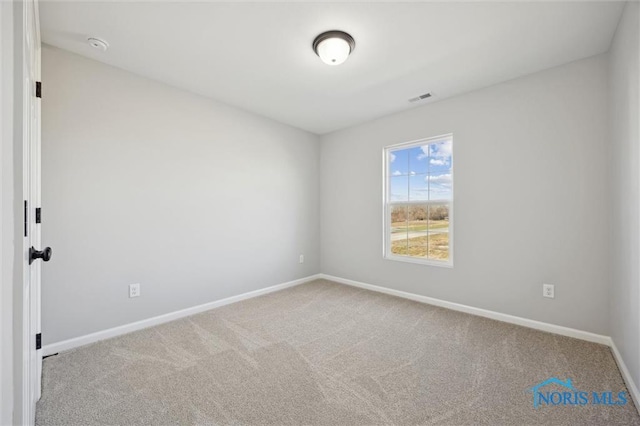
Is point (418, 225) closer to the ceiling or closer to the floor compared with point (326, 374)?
closer to the ceiling

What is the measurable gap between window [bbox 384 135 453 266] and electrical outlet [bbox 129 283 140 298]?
3.04 metres

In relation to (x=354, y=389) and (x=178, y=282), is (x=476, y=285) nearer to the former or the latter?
(x=354, y=389)

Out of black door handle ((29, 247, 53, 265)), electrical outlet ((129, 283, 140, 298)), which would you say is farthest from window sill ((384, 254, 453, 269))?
black door handle ((29, 247, 53, 265))

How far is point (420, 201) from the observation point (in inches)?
142

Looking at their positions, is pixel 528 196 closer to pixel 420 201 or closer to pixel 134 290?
pixel 420 201

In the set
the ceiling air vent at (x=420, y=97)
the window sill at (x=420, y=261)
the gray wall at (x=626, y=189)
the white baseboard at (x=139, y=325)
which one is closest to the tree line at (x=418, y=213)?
the window sill at (x=420, y=261)

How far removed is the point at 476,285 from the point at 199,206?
3324 millimetres

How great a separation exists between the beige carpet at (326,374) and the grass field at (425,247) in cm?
79

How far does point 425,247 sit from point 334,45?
8.56 feet

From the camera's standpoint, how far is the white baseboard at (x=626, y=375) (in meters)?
1.64

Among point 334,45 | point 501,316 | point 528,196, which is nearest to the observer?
point 334,45

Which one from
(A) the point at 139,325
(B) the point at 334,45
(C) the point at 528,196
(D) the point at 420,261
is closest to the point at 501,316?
(D) the point at 420,261

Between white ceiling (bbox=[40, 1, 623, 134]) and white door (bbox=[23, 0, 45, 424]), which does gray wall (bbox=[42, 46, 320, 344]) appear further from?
white door (bbox=[23, 0, 45, 424])

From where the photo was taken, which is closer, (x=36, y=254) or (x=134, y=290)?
(x=36, y=254)
